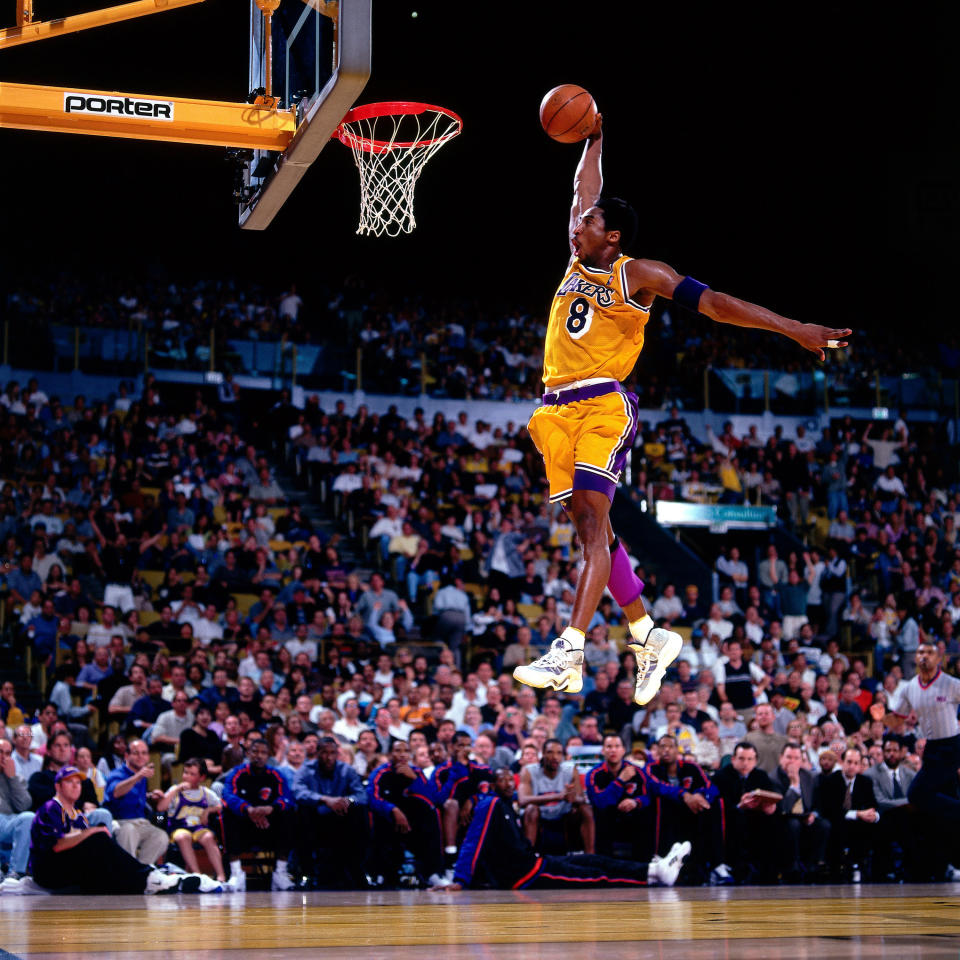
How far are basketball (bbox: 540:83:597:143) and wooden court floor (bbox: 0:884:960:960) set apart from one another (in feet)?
12.3

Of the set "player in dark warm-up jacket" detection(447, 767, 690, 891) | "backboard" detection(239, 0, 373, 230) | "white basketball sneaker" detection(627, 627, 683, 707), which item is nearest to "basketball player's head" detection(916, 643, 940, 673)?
"player in dark warm-up jacket" detection(447, 767, 690, 891)

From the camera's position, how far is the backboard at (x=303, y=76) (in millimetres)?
6008

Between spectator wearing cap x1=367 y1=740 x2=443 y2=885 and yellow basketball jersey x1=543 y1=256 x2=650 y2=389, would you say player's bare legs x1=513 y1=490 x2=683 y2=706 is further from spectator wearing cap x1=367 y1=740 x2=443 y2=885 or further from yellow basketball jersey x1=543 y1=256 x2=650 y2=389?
spectator wearing cap x1=367 y1=740 x2=443 y2=885

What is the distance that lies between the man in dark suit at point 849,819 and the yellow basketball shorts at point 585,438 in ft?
22.6

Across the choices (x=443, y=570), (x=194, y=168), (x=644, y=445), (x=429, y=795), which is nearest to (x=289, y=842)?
(x=429, y=795)

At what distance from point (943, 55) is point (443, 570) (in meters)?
12.6

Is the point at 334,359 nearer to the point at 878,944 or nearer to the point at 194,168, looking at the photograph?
the point at 194,168

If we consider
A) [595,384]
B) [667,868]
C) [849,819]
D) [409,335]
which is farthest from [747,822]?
[409,335]

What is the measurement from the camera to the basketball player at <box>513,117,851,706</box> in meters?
5.89

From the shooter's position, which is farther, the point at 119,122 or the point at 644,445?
the point at 644,445

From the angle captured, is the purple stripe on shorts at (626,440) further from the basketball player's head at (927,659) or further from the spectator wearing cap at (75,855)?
the spectator wearing cap at (75,855)

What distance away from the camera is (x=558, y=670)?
5.59m

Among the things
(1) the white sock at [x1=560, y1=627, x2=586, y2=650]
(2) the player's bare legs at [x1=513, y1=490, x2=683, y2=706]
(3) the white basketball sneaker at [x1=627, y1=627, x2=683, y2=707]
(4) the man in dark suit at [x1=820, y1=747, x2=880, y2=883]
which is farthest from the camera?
(4) the man in dark suit at [x1=820, y1=747, x2=880, y2=883]

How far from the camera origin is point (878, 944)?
196 inches
